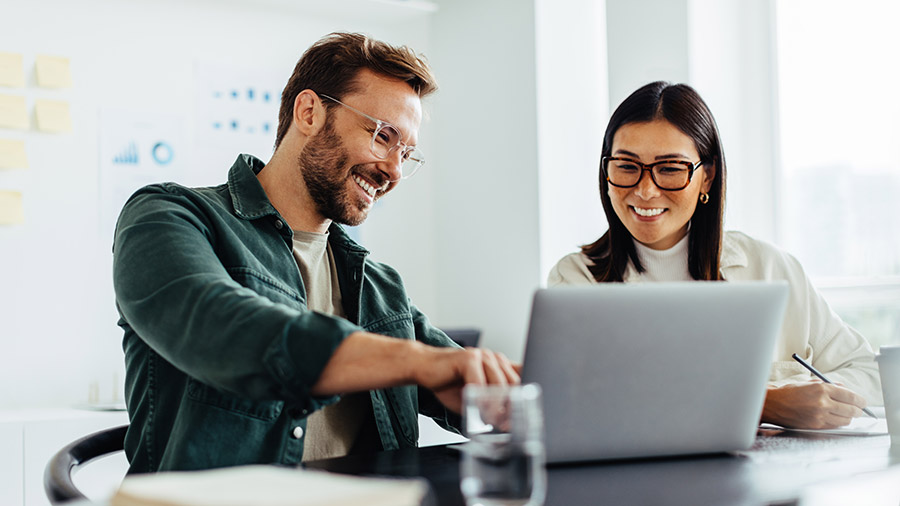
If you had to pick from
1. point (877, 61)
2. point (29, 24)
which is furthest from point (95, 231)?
point (877, 61)

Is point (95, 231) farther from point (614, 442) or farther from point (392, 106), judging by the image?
point (614, 442)

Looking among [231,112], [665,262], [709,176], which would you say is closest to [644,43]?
[709,176]

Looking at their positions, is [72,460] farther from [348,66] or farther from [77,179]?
[77,179]

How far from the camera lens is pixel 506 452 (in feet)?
2.18

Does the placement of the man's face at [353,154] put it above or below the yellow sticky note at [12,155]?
below

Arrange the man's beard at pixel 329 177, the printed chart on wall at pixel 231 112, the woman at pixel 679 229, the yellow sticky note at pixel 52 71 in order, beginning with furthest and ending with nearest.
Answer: the printed chart on wall at pixel 231 112
the yellow sticky note at pixel 52 71
the woman at pixel 679 229
the man's beard at pixel 329 177

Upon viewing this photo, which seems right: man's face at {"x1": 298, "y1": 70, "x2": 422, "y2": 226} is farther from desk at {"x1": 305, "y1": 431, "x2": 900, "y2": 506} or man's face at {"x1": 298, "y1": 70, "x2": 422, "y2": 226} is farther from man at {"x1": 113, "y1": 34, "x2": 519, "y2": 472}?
desk at {"x1": 305, "y1": 431, "x2": 900, "y2": 506}

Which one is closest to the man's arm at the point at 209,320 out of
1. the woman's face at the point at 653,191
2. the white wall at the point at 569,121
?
the woman's face at the point at 653,191

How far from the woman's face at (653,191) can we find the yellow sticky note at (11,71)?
1.82m

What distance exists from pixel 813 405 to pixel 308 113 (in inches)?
39.2

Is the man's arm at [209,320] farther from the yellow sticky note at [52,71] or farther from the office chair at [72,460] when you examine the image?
the yellow sticky note at [52,71]

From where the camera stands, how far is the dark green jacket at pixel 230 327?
868 millimetres

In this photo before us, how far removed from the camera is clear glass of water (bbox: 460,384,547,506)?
0.66 m

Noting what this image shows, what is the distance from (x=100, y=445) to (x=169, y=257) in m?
0.37
